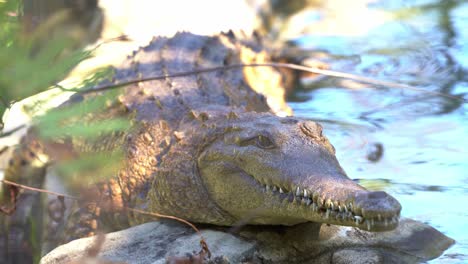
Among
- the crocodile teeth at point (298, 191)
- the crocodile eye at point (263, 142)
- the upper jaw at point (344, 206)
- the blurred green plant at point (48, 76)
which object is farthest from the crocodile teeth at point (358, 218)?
the blurred green plant at point (48, 76)

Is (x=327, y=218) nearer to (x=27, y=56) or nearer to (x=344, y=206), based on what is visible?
(x=344, y=206)

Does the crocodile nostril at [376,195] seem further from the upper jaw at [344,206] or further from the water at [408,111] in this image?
the water at [408,111]

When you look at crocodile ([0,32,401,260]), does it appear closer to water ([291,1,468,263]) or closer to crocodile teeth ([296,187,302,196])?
crocodile teeth ([296,187,302,196])

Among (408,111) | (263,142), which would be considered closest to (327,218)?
(263,142)

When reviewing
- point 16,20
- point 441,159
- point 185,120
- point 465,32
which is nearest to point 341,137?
point 441,159

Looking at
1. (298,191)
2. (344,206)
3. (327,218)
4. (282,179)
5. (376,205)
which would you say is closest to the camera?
(376,205)

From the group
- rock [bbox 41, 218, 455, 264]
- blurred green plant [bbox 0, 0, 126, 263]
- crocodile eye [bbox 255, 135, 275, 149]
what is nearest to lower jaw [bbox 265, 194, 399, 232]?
rock [bbox 41, 218, 455, 264]
